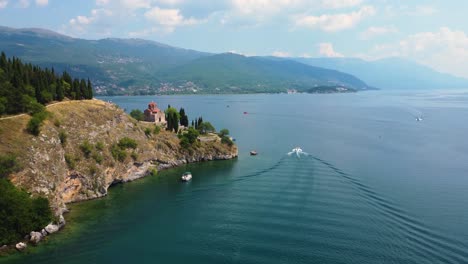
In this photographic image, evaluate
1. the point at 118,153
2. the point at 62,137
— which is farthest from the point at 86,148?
the point at 118,153

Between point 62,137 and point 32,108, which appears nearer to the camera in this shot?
point 32,108

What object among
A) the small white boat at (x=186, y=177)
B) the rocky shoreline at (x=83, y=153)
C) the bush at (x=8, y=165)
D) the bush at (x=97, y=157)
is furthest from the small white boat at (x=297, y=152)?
the bush at (x=8, y=165)

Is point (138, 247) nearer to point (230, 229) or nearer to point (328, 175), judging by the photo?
point (230, 229)

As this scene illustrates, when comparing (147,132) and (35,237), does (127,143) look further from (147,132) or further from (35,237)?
(35,237)

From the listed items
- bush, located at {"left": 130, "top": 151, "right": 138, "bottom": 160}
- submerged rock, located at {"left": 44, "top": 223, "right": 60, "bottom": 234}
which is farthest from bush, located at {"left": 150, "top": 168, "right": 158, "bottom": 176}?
submerged rock, located at {"left": 44, "top": 223, "right": 60, "bottom": 234}

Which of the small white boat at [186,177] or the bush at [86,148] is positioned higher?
the bush at [86,148]

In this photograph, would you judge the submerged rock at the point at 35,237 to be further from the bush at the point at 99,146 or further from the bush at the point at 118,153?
the bush at the point at 118,153
